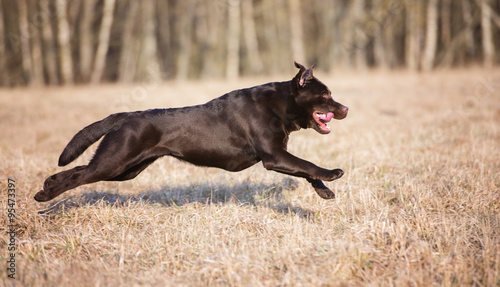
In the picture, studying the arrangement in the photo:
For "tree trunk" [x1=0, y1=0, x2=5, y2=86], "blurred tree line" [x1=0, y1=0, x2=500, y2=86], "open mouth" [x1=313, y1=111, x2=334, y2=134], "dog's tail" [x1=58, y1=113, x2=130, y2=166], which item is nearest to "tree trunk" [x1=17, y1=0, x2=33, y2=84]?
"blurred tree line" [x1=0, y1=0, x2=500, y2=86]

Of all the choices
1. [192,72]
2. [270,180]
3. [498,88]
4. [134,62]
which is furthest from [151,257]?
[192,72]

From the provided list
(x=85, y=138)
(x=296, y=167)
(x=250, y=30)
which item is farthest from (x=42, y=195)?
(x=250, y=30)

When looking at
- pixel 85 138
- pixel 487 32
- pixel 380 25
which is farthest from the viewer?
pixel 380 25

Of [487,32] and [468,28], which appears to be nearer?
[487,32]

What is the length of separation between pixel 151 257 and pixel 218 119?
4.51 feet

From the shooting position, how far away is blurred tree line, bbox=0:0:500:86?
2155 centimetres

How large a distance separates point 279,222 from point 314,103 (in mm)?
1122

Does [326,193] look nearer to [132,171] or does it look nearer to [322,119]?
[322,119]

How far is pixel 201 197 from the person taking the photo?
514 centimetres

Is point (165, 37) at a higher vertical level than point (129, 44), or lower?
higher

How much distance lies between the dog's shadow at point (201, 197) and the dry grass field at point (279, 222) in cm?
2

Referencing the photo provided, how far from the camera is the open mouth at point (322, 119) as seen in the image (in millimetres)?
4210

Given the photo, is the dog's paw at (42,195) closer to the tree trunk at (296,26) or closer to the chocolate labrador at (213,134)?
the chocolate labrador at (213,134)

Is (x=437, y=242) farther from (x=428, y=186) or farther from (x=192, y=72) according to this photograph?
(x=192, y=72)
